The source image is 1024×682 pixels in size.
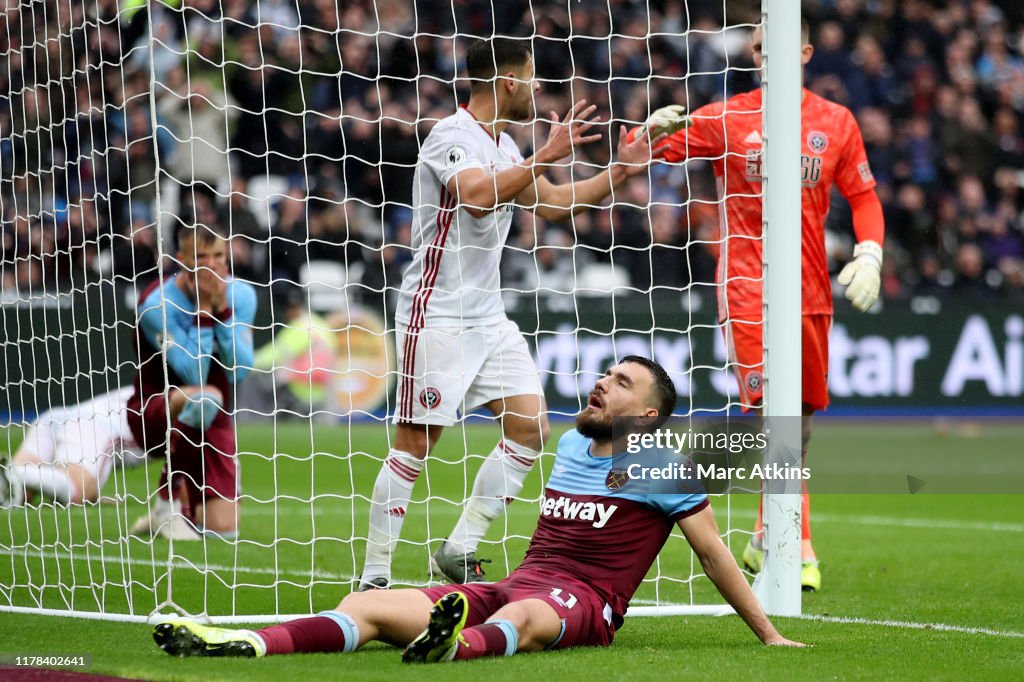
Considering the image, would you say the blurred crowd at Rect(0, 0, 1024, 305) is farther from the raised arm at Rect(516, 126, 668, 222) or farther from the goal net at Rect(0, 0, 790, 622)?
the raised arm at Rect(516, 126, 668, 222)

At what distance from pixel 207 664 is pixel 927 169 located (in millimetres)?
Answer: 14594

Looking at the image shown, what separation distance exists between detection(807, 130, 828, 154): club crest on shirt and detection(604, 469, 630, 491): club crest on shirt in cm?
242

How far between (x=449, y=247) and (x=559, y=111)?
9.54 meters

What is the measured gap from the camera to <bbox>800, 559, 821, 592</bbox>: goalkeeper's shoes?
19.7ft

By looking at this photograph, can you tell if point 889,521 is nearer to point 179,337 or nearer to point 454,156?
point 179,337

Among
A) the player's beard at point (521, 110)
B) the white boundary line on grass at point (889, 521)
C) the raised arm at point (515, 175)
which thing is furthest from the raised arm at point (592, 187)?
the white boundary line on grass at point (889, 521)

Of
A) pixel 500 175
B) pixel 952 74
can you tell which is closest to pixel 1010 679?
→ pixel 500 175

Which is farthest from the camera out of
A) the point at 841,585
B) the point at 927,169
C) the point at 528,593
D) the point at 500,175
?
the point at 927,169

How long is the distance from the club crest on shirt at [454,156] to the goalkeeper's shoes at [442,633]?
2.02m

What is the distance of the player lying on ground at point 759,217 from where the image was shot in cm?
604

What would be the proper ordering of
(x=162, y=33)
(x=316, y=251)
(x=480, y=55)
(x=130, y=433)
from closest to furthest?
1. (x=480, y=55)
2. (x=130, y=433)
3. (x=162, y=33)
4. (x=316, y=251)

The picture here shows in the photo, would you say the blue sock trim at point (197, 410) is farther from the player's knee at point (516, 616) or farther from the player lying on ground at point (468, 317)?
the player's knee at point (516, 616)

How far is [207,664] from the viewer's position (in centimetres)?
388

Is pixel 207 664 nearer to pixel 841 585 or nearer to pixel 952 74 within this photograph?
pixel 841 585
